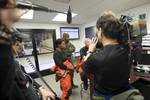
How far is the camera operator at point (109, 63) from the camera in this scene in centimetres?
128

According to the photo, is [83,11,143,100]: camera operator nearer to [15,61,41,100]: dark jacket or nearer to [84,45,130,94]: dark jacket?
[84,45,130,94]: dark jacket

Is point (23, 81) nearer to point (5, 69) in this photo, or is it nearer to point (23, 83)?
point (23, 83)

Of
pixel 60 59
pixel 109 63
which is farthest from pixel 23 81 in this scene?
pixel 60 59

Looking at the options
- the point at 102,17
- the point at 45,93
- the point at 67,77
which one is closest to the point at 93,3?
the point at 67,77

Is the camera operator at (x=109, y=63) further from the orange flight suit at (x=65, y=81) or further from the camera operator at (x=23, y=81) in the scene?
the orange flight suit at (x=65, y=81)

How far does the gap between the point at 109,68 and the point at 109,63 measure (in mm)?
39

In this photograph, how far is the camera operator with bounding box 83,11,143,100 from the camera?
1.28 m

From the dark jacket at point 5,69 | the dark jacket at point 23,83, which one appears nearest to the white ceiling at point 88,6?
the dark jacket at point 23,83

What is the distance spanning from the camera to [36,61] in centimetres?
572

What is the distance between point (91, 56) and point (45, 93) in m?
0.45

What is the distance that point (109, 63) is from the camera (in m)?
1.27

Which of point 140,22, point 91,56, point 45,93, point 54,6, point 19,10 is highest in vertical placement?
point 54,6

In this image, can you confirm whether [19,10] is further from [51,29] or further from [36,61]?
[51,29]

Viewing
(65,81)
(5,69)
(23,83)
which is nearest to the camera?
(5,69)
